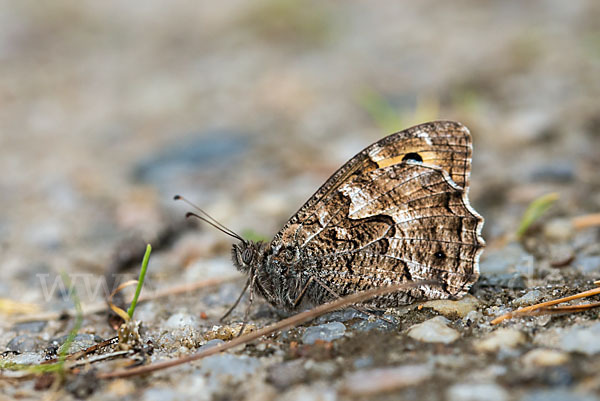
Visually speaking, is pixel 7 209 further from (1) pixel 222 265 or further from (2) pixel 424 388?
(2) pixel 424 388

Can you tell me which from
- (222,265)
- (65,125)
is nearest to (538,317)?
(222,265)

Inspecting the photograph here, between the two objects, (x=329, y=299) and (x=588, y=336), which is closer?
(x=588, y=336)

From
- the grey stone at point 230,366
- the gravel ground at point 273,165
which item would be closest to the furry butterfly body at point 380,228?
the gravel ground at point 273,165

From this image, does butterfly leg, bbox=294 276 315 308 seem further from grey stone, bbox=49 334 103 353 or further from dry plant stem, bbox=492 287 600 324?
grey stone, bbox=49 334 103 353

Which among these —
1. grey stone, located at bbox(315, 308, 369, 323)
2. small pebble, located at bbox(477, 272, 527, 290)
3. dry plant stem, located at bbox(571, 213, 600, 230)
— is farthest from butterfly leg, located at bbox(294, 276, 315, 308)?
dry plant stem, located at bbox(571, 213, 600, 230)

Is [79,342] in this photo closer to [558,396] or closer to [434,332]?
[434,332]

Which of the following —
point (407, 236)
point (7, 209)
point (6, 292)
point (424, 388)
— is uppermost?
point (7, 209)

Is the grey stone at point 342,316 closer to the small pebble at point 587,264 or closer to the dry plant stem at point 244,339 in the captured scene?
the dry plant stem at point 244,339
